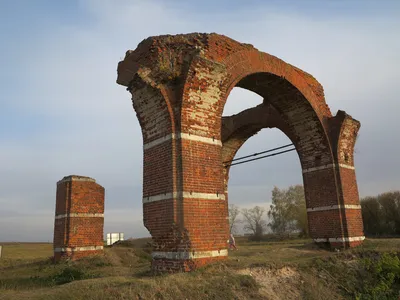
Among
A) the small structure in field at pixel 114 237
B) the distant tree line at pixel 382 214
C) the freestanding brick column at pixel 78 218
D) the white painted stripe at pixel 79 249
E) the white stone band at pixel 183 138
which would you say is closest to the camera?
the white stone band at pixel 183 138

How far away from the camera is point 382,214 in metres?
37.2

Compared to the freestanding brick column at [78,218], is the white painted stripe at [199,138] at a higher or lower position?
higher

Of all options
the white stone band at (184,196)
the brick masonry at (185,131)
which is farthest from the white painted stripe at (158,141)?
the white stone band at (184,196)

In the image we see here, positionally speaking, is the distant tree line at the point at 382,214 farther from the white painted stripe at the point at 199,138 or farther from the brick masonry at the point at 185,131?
the white painted stripe at the point at 199,138

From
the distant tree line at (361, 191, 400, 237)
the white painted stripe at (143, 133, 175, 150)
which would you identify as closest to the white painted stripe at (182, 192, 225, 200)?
the white painted stripe at (143, 133, 175, 150)

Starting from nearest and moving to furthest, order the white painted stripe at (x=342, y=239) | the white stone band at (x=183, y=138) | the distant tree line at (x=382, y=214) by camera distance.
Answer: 1. the white stone band at (x=183, y=138)
2. the white painted stripe at (x=342, y=239)
3. the distant tree line at (x=382, y=214)

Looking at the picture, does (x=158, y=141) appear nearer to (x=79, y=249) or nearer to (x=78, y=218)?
(x=78, y=218)

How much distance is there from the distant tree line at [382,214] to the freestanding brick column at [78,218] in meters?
29.8

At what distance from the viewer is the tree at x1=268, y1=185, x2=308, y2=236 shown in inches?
1909

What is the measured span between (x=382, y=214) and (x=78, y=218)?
32.9 metres

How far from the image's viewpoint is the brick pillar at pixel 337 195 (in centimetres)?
1269

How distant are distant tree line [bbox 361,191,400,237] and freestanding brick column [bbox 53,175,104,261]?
2979cm

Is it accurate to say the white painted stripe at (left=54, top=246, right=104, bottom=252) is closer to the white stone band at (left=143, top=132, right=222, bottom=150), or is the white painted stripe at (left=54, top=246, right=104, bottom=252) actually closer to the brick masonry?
the brick masonry

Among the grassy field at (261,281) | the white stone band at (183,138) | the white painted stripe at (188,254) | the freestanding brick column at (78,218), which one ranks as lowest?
the grassy field at (261,281)
